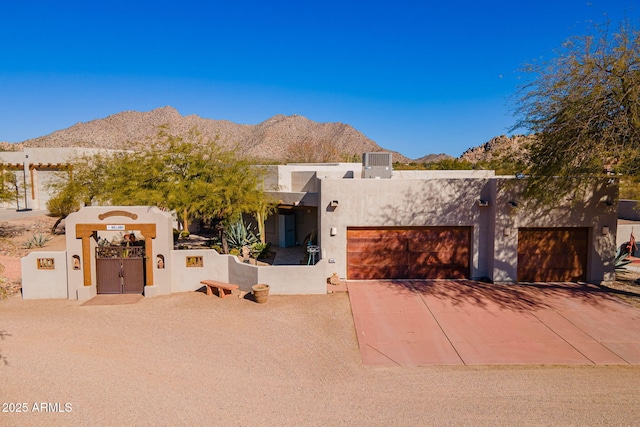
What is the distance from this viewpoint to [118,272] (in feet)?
45.3

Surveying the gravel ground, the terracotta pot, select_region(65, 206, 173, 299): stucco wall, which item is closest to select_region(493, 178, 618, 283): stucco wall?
the gravel ground

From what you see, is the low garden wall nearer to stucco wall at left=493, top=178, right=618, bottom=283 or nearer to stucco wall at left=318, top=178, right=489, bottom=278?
stucco wall at left=318, top=178, right=489, bottom=278

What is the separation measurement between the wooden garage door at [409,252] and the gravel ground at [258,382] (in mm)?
4102

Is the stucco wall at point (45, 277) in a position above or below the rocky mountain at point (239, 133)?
below

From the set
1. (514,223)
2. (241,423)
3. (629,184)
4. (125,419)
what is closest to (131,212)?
(125,419)

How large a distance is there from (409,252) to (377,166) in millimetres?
6323

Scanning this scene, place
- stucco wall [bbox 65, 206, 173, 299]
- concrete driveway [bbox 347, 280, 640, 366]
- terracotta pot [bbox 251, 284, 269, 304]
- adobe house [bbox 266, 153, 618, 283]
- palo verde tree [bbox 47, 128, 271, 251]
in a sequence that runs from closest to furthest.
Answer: concrete driveway [bbox 347, 280, 640, 366]
terracotta pot [bbox 251, 284, 269, 304]
stucco wall [bbox 65, 206, 173, 299]
adobe house [bbox 266, 153, 618, 283]
palo verde tree [bbox 47, 128, 271, 251]

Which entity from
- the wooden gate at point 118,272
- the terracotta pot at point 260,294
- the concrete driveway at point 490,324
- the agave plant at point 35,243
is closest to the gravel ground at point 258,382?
the concrete driveway at point 490,324

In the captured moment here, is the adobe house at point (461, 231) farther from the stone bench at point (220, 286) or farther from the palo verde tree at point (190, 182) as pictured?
the palo verde tree at point (190, 182)

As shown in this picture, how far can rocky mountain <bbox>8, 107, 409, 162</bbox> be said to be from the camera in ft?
255

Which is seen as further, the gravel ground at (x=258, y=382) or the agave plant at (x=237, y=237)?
the agave plant at (x=237, y=237)

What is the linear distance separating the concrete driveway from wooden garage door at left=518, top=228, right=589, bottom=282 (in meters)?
0.50

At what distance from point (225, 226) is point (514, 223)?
12.7 m

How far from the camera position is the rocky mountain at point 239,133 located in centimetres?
7762
